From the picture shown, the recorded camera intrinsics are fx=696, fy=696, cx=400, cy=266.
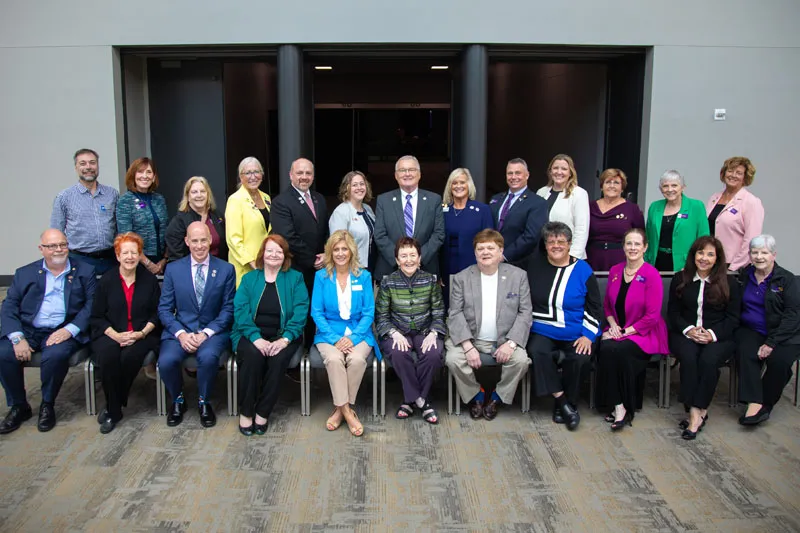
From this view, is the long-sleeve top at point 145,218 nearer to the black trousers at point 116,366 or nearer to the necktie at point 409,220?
the black trousers at point 116,366

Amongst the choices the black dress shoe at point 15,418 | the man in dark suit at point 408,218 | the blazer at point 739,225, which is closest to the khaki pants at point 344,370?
the man in dark suit at point 408,218

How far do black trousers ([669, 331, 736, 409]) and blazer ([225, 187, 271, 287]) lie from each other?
9.99 ft

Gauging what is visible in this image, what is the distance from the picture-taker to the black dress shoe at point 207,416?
443 centimetres

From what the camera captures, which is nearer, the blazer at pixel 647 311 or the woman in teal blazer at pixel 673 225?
the blazer at pixel 647 311

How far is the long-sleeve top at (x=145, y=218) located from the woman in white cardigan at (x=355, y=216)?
4.24ft

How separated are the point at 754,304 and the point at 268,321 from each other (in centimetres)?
325

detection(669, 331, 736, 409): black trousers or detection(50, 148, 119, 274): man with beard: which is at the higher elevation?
detection(50, 148, 119, 274): man with beard

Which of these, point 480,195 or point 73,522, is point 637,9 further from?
point 73,522

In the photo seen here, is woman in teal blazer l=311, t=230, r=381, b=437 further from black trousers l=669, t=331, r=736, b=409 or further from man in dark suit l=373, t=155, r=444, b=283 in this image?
black trousers l=669, t=331, r=736, b=409

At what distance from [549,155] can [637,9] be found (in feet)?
13.1

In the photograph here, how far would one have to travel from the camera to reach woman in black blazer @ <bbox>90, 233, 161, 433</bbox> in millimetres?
4441

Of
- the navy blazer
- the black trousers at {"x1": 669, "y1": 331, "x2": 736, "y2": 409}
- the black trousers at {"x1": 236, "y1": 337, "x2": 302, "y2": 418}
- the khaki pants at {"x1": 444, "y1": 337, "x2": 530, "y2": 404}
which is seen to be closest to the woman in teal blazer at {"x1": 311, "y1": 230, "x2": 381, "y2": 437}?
the black trousers at {"x1": 236, "y1": 337, "x2": 302, "y2": 418}

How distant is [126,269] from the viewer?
15.2 feet

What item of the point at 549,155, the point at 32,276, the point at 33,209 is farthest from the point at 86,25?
the point at 549,155
